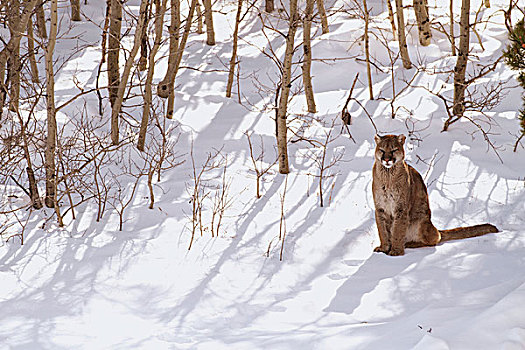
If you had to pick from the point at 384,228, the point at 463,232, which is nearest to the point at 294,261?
the point at 384,228

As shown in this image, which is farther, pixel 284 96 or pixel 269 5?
pixel 269 5

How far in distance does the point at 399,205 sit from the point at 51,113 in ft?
11.7

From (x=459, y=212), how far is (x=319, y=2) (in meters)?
5.53

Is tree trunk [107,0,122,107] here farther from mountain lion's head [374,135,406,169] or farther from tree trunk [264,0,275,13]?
tree trunk [264,0,275,13]

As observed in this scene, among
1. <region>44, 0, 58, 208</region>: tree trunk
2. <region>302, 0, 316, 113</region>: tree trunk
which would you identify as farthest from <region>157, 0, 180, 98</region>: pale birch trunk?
<region>44, 0, 58, 208</region>: tree trunk

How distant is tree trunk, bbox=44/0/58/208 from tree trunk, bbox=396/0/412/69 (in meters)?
5.84

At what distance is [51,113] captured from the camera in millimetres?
6418

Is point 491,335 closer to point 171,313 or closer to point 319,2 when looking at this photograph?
point 171,313

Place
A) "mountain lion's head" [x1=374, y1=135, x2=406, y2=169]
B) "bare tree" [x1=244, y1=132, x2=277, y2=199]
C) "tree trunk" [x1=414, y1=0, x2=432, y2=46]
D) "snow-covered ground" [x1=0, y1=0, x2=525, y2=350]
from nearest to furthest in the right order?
"snow-covered ground" [x1=0, y1=0, x2=525, y2=350], "mountain lion's head" [x1=374, y1=135, x2=406, y2=169], "bare tree" [x1=244, y1=132, x2=277, y2=199], "tree trunk" [x1=414, y1=0, x2=432, y2=46]

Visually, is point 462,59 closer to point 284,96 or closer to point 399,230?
point 284,96

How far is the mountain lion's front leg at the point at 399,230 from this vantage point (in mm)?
5676

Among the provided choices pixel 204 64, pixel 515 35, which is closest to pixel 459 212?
pixel 515 35

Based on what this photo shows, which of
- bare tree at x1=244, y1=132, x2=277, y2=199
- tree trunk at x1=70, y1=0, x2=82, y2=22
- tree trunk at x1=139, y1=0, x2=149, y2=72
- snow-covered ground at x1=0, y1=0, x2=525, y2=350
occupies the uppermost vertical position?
tree trunk at x1=70, y1=0, x2=82, y2=22

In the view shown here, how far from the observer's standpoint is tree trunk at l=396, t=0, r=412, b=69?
1026cm
